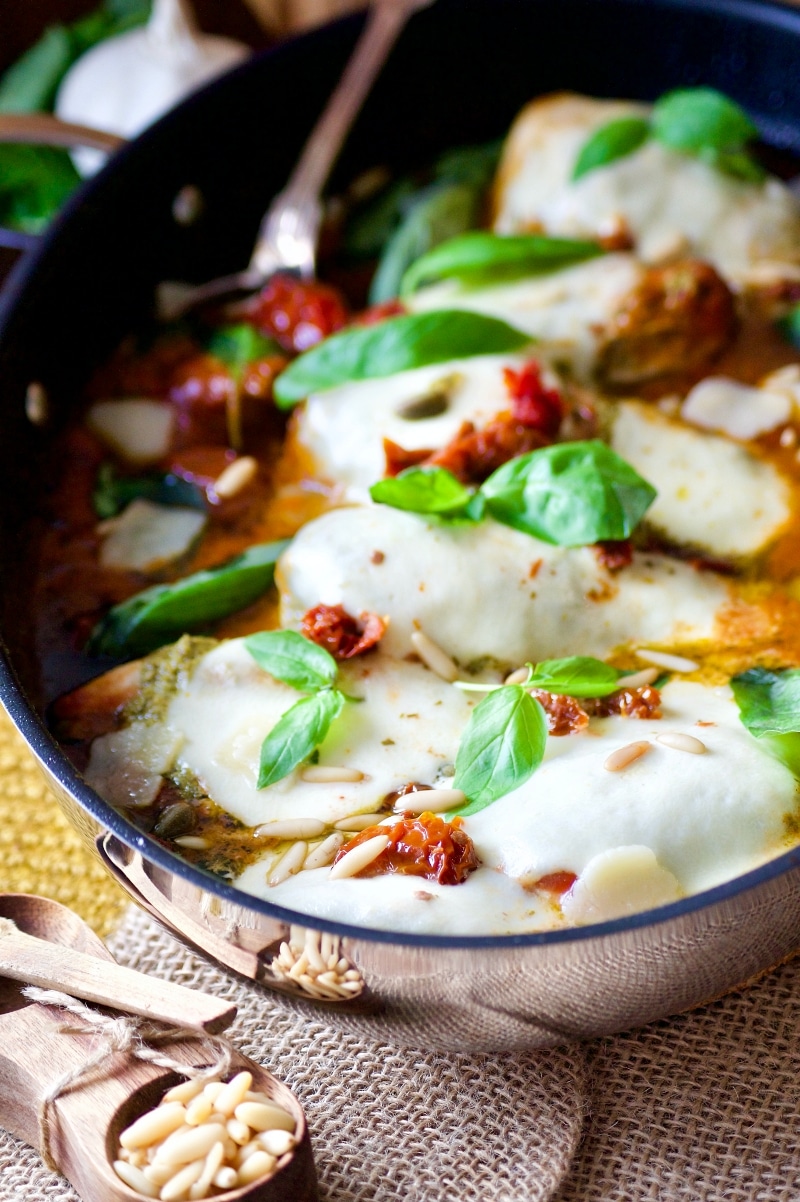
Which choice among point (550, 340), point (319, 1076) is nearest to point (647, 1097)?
point (319, 1076)

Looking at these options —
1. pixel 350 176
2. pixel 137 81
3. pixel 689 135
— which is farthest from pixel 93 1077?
pixel 137 81

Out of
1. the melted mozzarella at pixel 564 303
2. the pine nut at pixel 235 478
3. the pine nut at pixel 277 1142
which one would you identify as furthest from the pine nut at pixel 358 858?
the melted mozzarella at pixel 564 303

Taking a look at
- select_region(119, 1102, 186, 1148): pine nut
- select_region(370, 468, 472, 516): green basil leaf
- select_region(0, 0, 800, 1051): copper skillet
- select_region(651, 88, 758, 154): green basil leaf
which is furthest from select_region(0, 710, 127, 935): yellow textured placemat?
select_region(651, 88, 758, 154): green basil leaf

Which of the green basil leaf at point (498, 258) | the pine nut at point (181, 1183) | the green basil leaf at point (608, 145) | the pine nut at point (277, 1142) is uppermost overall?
the green basil leaf at point (608, 145)

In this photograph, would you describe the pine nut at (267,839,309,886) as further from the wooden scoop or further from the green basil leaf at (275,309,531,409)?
the green basil leaf at (275,309,531,409)

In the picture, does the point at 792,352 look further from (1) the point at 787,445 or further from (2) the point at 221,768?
(2) the point at 221,768

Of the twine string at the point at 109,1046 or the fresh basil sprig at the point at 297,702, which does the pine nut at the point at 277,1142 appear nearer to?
the twine string at the point at 109,1046
